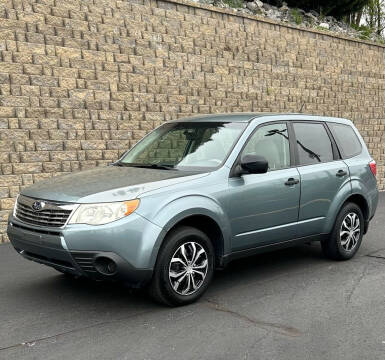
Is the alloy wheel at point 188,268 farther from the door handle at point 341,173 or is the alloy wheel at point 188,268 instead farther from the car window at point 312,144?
the door handle at point 341,173

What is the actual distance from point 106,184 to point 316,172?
256cm

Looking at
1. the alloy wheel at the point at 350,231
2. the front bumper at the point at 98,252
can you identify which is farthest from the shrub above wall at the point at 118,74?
the alloy wheel at the point at 350,231

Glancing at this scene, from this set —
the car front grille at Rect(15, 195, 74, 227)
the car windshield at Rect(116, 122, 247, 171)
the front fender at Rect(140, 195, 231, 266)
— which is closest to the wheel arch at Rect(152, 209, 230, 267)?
the front fender at Rect(140, 195, 231, 266)

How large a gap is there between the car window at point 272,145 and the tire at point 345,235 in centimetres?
115

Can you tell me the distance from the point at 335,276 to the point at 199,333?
2285 millimetres

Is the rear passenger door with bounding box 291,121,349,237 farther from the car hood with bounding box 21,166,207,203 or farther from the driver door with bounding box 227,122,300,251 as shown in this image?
the car hood with bounding box 21,166,207,203

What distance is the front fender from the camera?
14.6 feet

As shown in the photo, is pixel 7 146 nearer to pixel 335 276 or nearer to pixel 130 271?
pixel 130 271

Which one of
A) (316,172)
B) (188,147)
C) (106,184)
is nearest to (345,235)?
(316,172)

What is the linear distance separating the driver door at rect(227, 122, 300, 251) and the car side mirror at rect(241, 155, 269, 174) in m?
0.15

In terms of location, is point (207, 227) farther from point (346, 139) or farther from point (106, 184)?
point (346, 139)

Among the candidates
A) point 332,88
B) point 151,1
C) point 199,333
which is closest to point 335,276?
point 199,333

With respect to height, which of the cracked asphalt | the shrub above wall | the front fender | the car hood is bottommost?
the cracked asphalt

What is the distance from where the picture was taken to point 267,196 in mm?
5348
